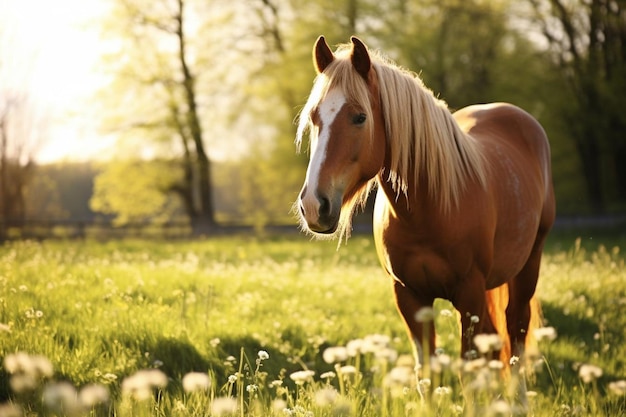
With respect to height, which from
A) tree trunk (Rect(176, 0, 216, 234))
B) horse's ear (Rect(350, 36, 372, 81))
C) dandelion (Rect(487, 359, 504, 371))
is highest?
tree trunk (Rect(176, 0, 216, 234))

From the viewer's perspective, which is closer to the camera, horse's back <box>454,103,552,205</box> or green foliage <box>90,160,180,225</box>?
horse's back <box>454,103,552,205</box>

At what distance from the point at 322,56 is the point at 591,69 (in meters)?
24.0

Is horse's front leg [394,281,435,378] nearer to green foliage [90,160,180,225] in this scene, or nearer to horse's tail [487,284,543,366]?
horse's tail [487,284,543,366]

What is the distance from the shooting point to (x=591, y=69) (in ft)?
80.0

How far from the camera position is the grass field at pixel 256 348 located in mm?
2822

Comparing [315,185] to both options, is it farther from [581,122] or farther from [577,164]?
[577,164]

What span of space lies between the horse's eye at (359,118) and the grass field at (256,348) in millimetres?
1163

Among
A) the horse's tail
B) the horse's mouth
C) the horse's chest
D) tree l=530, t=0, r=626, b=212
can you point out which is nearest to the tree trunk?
tree l=530, t=0, r=626, b=212

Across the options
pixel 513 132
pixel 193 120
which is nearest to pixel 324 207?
pixel 513 132

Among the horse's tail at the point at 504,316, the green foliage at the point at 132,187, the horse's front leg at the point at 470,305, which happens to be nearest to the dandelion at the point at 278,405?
the horse's front leg at the point at 470,305

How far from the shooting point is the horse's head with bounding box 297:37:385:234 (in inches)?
120

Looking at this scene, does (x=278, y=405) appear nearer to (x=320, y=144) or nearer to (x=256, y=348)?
(x=320, y=144)

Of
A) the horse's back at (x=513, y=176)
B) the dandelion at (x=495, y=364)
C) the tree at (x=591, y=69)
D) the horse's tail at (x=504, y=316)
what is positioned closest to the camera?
the dandelion at (x=495, y=364)

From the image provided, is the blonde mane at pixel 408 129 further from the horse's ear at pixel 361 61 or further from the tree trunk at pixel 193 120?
the tree trunk at pixel 193 120
